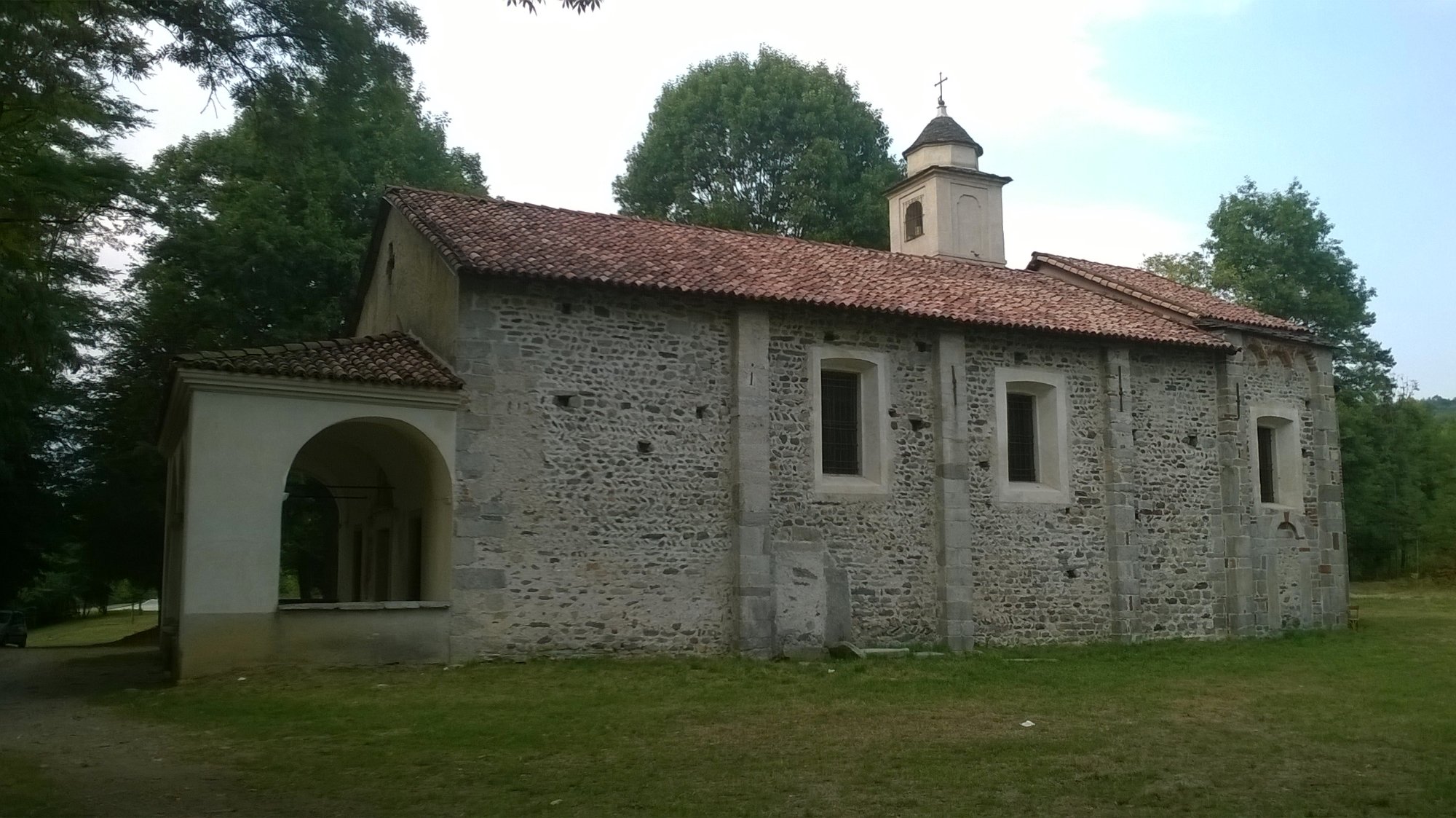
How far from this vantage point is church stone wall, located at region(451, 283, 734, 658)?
1525cm

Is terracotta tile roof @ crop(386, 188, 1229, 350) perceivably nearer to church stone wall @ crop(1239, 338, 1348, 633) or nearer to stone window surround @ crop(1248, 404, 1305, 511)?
church stone wall @ crop(1239, 338, 1348, 633)

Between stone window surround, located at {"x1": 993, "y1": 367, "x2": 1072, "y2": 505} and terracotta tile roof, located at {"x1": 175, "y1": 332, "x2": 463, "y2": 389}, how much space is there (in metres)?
8.86

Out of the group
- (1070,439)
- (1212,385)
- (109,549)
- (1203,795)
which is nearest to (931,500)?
(1070,439)

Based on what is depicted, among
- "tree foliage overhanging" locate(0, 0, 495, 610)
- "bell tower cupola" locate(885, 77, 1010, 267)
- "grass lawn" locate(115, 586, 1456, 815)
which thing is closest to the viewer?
"grass lawn" locate(115, 586, 1456, 815)

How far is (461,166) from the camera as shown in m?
34.6

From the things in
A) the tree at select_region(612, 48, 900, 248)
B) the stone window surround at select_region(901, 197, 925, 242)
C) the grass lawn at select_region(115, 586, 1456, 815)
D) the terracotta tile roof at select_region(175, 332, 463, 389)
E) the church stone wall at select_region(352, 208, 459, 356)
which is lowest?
the grass lawn at select_region(115, 586, 1456, 815)

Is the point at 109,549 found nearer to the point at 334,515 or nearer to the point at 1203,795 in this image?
the point at 334,515

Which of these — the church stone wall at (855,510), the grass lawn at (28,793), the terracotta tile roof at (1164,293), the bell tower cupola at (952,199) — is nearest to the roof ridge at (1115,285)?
the terracotta tile roof at (1164,293)

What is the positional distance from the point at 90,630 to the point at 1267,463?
40.9 m

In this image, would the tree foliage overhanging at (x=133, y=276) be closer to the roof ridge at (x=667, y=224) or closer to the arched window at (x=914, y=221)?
the roof ridge at (x=667, y=224)

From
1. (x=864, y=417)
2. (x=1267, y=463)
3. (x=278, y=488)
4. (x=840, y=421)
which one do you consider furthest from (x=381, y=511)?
(x=1267, y=463)

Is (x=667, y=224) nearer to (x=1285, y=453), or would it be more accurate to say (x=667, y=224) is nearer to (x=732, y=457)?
(x=732, y=457)

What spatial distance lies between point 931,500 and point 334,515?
39.5 feet

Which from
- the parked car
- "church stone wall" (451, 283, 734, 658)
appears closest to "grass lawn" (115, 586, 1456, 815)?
"church stone wall" (451, 283, 734, 658)
